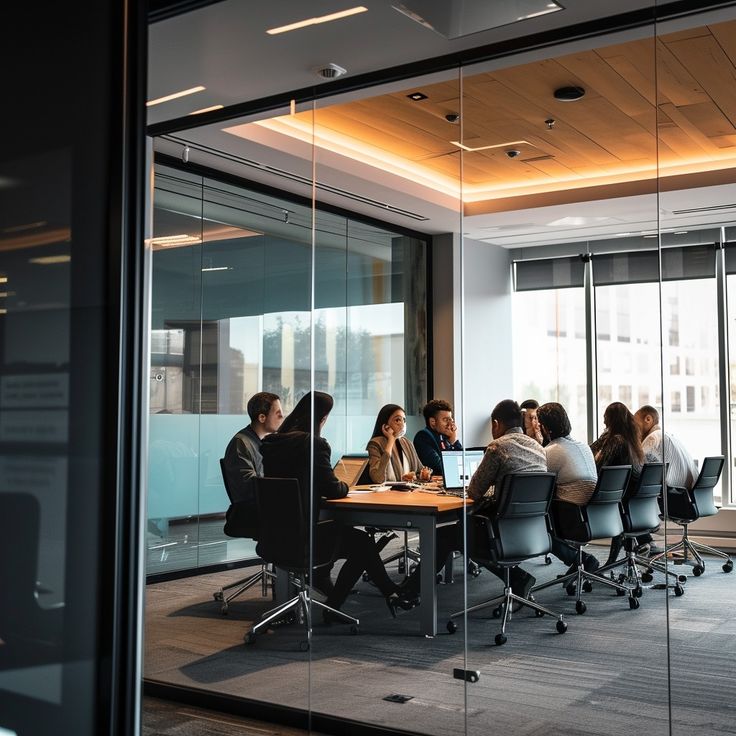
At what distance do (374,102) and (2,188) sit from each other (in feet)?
7.78

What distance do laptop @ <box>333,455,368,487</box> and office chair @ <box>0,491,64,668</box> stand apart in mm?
1877

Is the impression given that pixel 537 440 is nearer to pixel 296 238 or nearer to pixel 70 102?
pixel 296 238

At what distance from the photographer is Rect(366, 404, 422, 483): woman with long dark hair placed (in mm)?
4137

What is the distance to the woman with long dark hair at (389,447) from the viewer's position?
13.6 feet

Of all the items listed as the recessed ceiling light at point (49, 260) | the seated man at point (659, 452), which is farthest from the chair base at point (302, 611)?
the recessed ceiling light at point (49, 260)

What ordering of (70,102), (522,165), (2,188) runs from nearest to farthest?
(2,188)
(70,102)
(522,165)

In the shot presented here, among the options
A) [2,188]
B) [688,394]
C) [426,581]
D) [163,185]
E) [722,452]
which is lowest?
[426,581]

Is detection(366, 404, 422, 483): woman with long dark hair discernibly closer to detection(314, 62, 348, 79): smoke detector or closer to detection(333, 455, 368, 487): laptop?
detection(333, 455, 368, 487): laptop

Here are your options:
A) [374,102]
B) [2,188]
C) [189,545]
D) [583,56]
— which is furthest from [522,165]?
[189,545]

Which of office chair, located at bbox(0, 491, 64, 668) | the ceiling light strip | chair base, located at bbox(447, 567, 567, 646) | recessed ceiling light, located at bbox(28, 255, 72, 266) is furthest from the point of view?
the ceiling light strip

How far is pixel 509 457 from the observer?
378cm

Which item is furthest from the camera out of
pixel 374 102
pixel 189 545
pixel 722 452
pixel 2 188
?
pixel 189 545

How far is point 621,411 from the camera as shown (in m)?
3.50

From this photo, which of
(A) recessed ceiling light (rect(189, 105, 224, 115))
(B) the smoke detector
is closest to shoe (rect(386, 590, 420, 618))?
(B) the smoke detector
